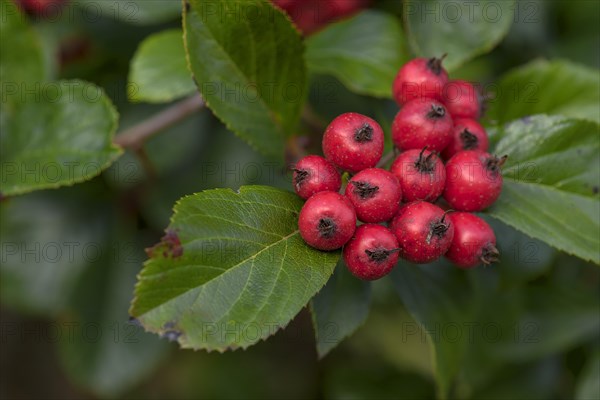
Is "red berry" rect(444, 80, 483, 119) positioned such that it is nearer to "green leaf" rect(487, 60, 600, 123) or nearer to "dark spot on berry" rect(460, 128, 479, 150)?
"dark spot on berry" rect(460, 128, 479, 150)

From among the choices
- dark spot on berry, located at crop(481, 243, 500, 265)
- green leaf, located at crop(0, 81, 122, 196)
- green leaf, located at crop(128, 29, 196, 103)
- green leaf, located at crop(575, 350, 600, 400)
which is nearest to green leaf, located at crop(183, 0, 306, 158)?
green leaf, located at crop(128, 29, 196, 103)

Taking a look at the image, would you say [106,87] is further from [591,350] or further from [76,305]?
[591,350]

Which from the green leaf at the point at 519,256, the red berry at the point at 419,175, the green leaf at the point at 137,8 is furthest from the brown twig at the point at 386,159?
the green leaf at the point at 137,8

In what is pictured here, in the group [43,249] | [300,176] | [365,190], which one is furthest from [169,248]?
[43,249]

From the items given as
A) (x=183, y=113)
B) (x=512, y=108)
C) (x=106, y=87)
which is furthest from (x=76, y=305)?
(x=512, y=108)

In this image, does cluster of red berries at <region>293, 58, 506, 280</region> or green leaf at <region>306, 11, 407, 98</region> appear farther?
green leaf at <region>306, 11, 407, 98</region>

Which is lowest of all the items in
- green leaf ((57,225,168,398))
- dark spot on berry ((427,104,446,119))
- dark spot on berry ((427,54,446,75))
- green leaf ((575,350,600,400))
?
green leaf ((57,225,168,398))

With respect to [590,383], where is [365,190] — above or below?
above

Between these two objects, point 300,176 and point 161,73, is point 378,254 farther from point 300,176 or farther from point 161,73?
point 161,73
